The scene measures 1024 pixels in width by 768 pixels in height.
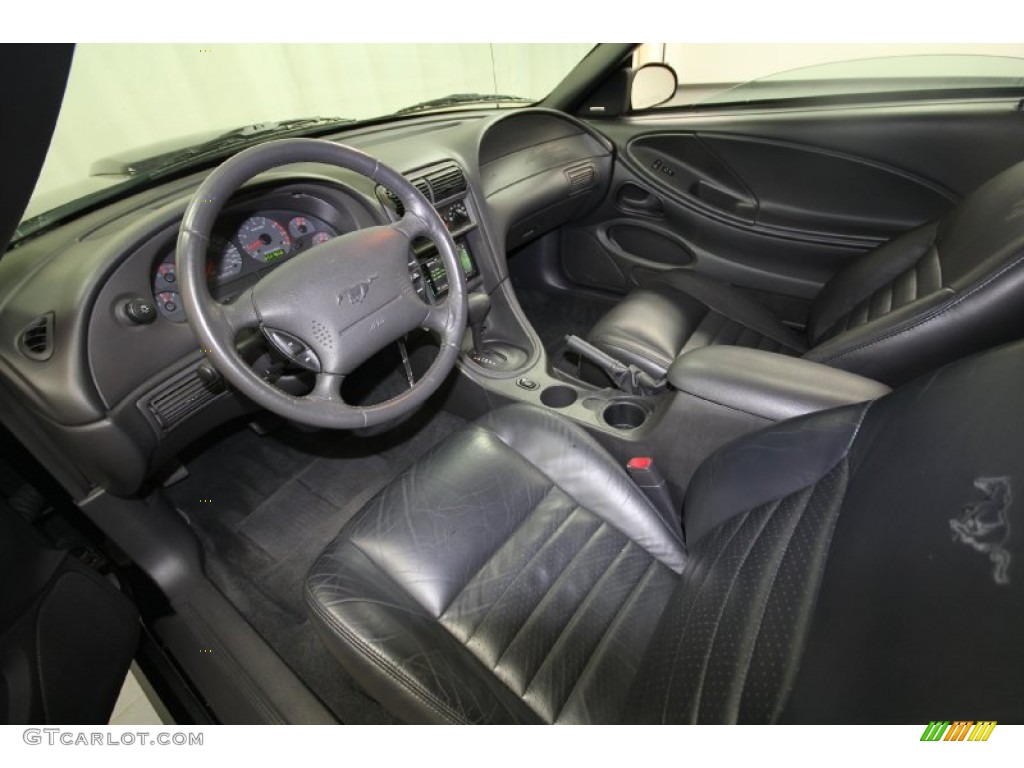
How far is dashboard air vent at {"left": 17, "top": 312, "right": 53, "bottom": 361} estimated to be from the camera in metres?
0.88

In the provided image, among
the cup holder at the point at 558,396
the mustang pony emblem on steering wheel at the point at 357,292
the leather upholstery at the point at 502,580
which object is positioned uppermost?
the mustang pony emblem on steering wheel at the point at 357,292

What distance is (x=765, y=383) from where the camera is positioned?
940 mm

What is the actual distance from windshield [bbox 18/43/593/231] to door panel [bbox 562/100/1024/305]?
0.54 metres

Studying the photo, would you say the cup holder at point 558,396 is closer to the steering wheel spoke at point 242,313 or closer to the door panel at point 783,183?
the steering wheel spoke at point 242,313

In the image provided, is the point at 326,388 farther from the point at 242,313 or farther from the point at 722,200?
the point at 722,200

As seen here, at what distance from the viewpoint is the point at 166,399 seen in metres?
1.06

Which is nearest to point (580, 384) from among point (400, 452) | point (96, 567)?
point (400, 452)

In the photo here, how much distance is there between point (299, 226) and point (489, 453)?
0.77m

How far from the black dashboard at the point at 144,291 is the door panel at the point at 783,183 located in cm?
82

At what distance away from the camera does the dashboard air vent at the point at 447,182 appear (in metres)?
1.47

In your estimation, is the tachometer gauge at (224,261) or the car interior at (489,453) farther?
the tachometer gauge at (224,261)

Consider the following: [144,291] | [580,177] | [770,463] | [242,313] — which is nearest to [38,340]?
[144,291]

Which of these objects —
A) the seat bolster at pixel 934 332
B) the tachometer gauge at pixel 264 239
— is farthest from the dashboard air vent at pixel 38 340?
the seat bolster at pixel 934 332

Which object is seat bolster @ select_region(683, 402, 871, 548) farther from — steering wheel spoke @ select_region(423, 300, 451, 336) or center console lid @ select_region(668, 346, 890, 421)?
steering wheel spoke @ select_region(423, 300, 451, 336)
